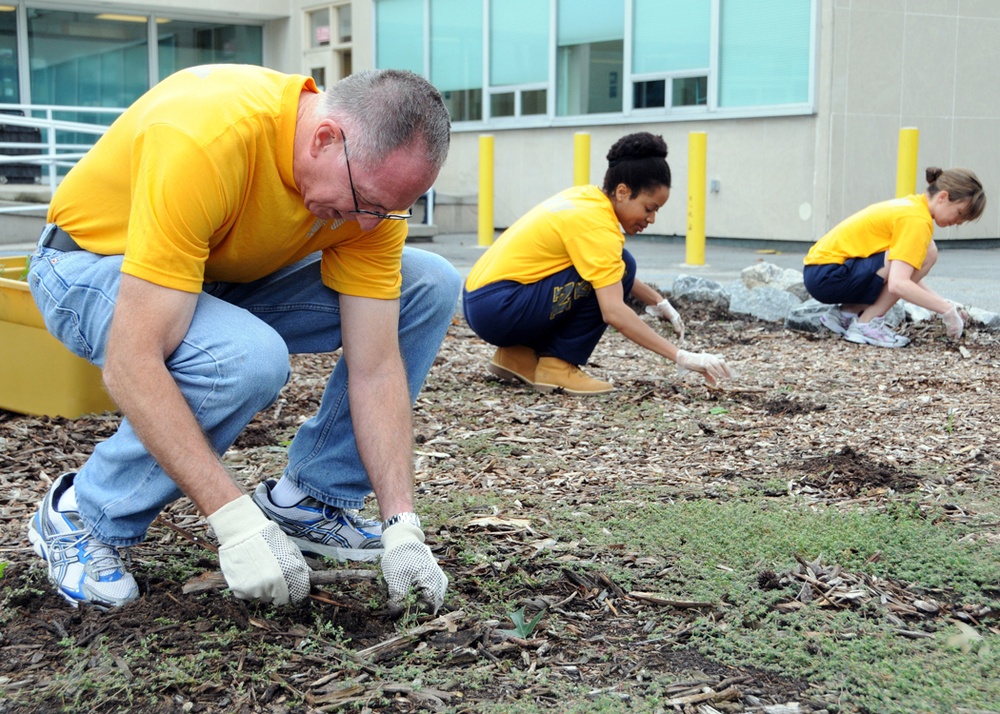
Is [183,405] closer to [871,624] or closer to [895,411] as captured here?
[871,624]

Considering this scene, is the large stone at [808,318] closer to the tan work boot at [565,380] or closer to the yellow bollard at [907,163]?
the tan work boot at [565,380]

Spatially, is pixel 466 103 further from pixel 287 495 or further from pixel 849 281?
pixel 287 495

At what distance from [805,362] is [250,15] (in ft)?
41.2

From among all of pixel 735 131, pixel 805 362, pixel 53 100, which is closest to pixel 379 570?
pixel 805 362

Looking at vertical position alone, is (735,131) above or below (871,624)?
above

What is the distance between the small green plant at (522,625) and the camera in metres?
2.06

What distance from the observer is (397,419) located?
2.39 metres

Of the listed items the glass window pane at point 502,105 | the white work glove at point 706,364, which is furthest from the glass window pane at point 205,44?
the white work glove at point 706,364

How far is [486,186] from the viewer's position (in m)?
10.2

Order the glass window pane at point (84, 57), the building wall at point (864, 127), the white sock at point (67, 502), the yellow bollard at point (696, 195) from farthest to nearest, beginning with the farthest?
the glass window pane at point (84, 57) → the building wall at point (864, 127) → the yellow bollard at point (696, 195) → the white sock at point (67, 502)

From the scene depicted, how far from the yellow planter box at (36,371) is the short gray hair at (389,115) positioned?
6.28 ft

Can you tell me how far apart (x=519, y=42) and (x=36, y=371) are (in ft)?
31.7

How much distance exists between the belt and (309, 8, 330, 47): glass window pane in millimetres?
13669

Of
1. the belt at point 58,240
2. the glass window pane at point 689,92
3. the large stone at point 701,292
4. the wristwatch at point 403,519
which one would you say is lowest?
the wristwatch at point 403,519
